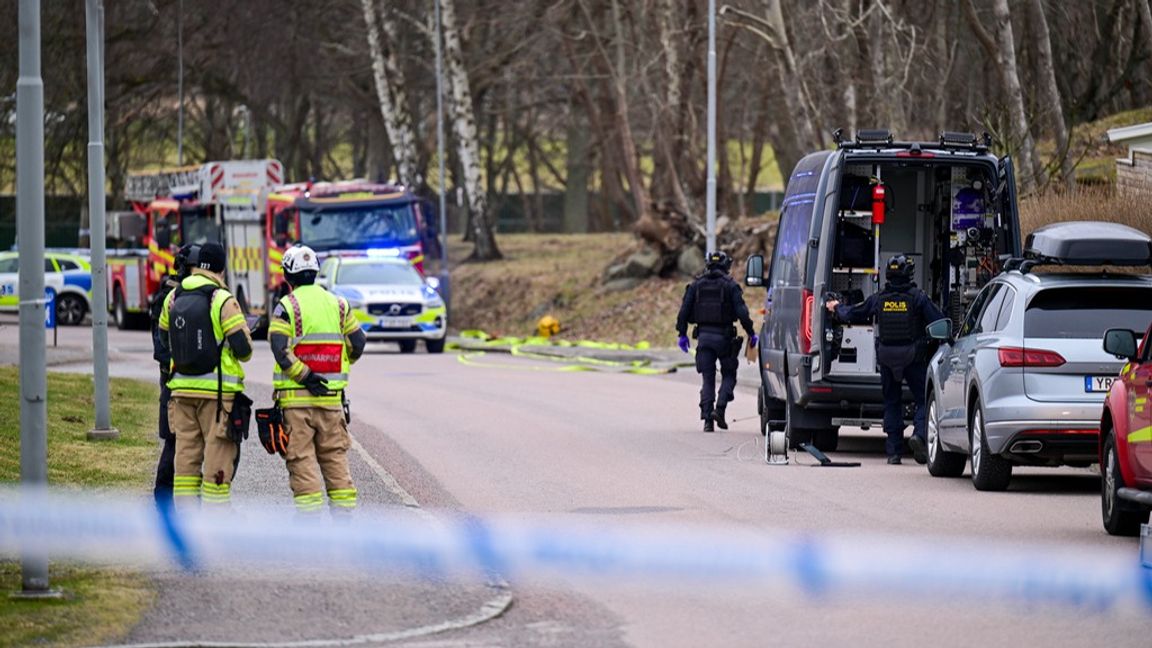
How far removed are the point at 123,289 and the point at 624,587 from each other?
131 feet

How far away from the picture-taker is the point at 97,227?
765 inches

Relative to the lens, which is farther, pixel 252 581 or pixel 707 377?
pixel 707 377

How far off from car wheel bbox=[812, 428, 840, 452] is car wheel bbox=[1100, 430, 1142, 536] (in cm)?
665

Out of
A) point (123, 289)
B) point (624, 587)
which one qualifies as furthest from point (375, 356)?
point (624, 587)

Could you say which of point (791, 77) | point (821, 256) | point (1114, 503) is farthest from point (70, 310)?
point (1114, 503)

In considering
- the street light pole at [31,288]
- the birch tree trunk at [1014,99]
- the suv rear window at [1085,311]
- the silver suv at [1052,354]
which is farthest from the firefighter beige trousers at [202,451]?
the birch tree trunk at [1014,99]

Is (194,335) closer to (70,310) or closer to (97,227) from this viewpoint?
(97,227)

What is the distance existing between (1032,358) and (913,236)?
18.2 feet

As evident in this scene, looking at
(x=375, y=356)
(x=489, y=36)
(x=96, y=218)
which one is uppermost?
(x=489, y=36)

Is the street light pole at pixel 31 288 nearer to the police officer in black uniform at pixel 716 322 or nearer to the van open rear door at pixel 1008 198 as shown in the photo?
the van open rear door at pixel 1008 198

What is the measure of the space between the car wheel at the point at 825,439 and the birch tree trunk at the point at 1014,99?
1439 cm

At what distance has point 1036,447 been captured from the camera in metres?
14.6

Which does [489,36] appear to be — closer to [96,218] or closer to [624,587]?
[96,218]

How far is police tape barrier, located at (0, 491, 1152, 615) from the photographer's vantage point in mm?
10789
